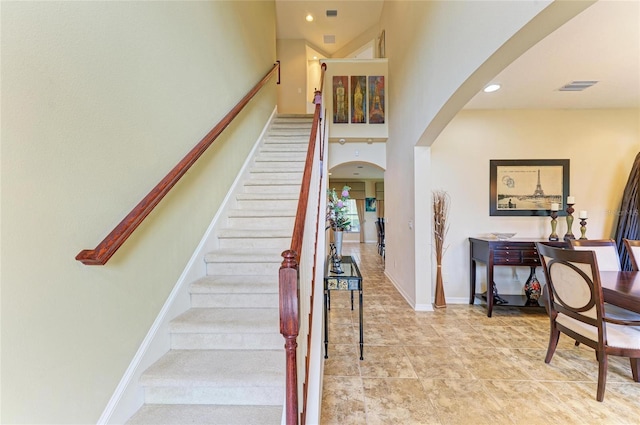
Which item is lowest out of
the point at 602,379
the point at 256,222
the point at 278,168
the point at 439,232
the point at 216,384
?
the point at 602,379

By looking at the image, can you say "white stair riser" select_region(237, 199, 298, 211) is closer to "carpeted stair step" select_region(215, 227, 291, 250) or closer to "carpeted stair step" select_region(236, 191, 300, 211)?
"carpeted stair step" select_region(236, 191, 300, 211)

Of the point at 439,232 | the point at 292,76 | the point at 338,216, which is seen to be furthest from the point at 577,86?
the point at 292,76

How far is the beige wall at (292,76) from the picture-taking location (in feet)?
23.2

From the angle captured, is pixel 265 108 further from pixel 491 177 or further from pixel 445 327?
pixel 445 327

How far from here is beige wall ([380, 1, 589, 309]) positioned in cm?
166

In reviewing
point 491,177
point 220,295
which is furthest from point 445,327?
point 220,295

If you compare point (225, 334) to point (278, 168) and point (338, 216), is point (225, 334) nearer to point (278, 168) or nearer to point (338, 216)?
point (338, 216)

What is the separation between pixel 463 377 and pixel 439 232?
2029mm

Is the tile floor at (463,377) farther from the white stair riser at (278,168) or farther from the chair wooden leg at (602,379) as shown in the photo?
the white stair riser at (278,168)

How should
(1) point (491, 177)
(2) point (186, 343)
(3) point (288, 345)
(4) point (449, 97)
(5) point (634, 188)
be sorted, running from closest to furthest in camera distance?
(3) point (288, 345)
(2) point (186, 343)
(4) point (449, 97)
(5) point (634, 188)
(1) point (491, 177)

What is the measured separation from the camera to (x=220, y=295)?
2014 millimetres

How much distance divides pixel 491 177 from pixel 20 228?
4764 millimetres

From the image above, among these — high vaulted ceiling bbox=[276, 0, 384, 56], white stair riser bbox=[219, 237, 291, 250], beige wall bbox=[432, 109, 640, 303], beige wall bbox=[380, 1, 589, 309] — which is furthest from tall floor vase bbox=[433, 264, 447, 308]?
high vaulted ceiling bbox=[276, 0, 384, 56]

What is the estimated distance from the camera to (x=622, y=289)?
2.04m
